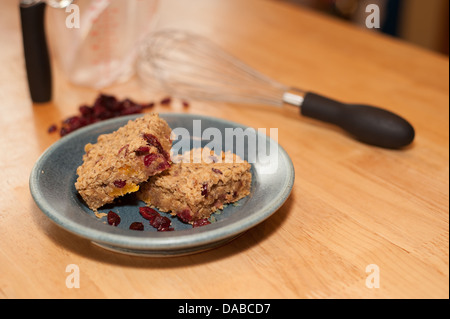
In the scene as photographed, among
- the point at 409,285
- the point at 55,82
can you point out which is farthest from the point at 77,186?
the point at 55,82

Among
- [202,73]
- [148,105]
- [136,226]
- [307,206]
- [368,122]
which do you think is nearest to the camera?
[136,226]

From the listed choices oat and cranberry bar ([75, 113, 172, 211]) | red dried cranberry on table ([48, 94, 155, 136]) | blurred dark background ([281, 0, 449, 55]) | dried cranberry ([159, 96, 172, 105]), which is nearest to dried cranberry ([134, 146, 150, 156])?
oat and cranberry bar ([75, 113, 172, 211])

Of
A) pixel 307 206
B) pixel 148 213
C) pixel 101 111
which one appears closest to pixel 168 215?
pixel 148 213

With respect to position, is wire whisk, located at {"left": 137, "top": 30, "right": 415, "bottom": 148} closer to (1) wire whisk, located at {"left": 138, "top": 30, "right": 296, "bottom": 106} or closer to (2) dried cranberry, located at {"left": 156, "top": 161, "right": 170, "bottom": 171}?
(1) wire whisk, located at {"left": 138, "top": 30, "right": 296, "bottom": 106}

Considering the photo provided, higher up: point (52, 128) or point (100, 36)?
point (100, 36)

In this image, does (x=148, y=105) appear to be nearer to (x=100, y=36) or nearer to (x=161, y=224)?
(x=100, y=36)

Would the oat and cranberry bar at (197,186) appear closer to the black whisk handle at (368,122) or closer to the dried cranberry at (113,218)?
the dried cranberry at (113,218)

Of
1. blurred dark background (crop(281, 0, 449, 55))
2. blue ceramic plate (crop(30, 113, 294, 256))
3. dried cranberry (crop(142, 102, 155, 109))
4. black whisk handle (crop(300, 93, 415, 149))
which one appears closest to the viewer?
blue ceramic plate (crop(30, 113, 294, 256))
